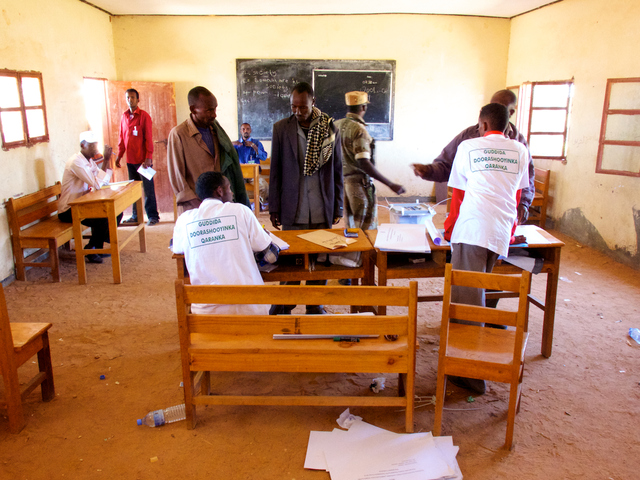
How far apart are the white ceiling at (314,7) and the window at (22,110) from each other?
7.12 feet

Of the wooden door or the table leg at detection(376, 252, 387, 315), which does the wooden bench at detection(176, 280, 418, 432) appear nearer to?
the table leg at detection(376, 252, 387, 315)

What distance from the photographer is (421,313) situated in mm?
4039

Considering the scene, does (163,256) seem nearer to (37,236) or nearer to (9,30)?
(37,236)

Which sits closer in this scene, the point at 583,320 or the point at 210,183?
the point at 210,183

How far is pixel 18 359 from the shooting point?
2.46 metres

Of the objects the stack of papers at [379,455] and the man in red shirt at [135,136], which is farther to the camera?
the man in red shirt at [135,136]

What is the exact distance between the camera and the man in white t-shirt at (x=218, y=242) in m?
2.54

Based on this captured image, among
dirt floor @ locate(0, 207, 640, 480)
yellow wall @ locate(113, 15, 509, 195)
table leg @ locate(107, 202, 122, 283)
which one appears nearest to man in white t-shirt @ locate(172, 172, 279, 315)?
dirt floor @ locate(0, 207, 640, 480)

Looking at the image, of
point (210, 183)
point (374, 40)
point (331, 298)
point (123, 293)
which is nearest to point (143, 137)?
point (123, 293)

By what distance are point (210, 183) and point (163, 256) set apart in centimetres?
331

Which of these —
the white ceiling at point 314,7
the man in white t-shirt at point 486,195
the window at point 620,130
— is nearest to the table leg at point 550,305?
the man in white t-shirt at point 486,195

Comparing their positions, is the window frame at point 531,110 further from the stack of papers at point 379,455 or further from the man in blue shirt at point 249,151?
the stack of papers at point 379,455

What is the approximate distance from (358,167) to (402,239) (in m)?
1.33

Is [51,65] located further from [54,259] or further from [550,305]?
[550,305]
